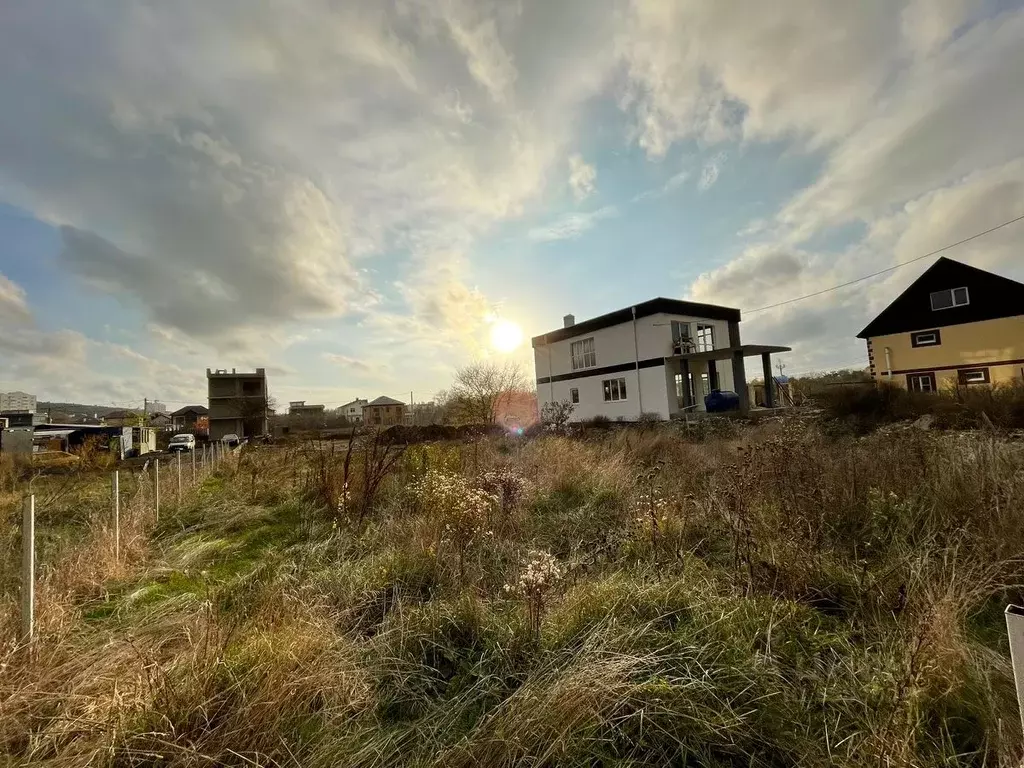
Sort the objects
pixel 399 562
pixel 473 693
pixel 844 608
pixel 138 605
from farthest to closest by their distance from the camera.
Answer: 1. pixel 399 562
2. pixel 138 605
3. pixel 844 608
4. pixel 473 693

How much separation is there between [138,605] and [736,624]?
14.5 ft

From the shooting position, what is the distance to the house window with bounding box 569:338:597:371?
91.6 feet

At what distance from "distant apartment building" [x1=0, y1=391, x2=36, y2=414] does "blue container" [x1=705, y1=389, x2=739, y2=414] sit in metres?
70.9

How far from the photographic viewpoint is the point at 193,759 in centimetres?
179

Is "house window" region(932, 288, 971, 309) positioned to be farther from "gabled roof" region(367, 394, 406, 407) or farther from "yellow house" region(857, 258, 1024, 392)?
"gabled roof" region(367, 394, 406, 407)

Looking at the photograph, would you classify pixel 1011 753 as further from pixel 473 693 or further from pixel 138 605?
pixel 138 605

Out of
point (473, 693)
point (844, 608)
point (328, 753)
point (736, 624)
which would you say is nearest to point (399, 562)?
point (473, 693)

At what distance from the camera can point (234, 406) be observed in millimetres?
54000

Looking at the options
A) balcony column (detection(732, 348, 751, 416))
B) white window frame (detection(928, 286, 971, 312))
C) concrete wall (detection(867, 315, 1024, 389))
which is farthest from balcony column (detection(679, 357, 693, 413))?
white window frame (detection(928, 286, 971, 312))

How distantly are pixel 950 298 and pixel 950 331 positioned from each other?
174 centimetres

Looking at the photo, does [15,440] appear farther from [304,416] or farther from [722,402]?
[304,416]

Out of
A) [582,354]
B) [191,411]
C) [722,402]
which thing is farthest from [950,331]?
[191,411]

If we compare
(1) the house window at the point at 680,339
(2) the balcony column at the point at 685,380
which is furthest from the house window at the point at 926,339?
(2) the balcony column at the point at 685,380

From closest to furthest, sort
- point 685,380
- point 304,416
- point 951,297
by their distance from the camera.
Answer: point 951,297 < point 685,380 < point 304,416
